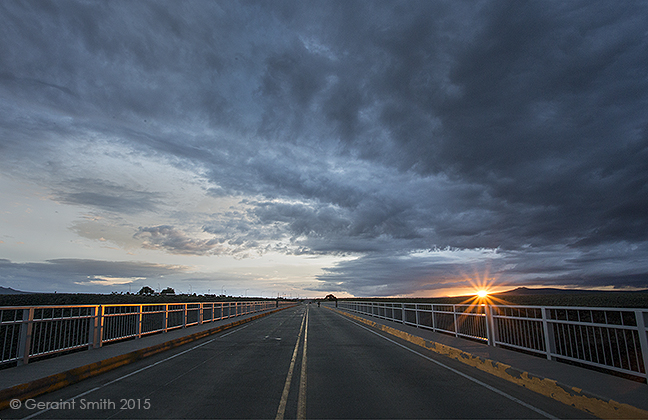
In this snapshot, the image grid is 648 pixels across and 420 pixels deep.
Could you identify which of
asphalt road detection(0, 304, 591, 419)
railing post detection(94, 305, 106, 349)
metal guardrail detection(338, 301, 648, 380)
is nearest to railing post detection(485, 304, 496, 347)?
metal guardrail detection(338, 301, 648, 380)

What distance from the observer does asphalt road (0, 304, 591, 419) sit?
19.3ft

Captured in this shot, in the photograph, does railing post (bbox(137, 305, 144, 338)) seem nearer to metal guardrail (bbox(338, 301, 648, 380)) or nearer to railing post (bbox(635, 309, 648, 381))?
metal guardrail (bbox(338, 301, 648, 380))

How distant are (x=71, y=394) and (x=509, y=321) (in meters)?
11.6

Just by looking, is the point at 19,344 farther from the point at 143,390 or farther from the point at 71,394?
the point at 143,390

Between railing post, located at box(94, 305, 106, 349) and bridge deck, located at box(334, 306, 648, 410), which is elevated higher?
railing post, located at box(94, 305, 106, 349)

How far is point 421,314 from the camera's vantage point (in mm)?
21047

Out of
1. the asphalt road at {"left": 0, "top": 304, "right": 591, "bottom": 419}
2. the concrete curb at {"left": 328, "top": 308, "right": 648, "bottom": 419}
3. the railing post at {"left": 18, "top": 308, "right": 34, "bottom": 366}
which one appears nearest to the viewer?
the concrete curb at {"left": 328, "top": 308, "right": 648, "bottom": 419}

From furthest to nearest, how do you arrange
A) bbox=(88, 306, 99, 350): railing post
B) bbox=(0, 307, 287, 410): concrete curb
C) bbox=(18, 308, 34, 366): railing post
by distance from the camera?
bbox=(88, 306, 99, 350): railing post → bbox=(18, 308, 34, 366): railing post → bbox=(0, 307, 287, 410): concrete curb

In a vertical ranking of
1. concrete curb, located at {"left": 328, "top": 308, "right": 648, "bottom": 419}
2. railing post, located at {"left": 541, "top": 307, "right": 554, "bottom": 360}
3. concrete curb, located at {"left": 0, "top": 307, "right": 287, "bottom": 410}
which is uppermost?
railing post, located at {"left": 541, "top": 307, "right": 554, "bottom": 360}

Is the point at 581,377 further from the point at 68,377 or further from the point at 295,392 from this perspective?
the point at 68,377

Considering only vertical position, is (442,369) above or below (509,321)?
below

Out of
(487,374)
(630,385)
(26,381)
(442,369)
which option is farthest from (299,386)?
(630,385)

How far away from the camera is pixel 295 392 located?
23.1ft

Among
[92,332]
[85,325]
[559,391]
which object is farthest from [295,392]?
[92,332]
